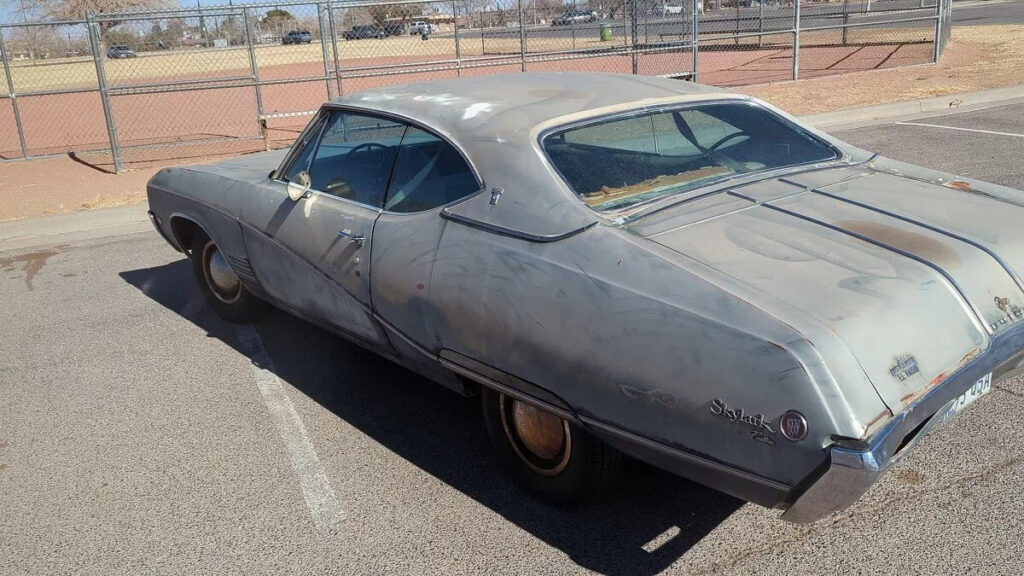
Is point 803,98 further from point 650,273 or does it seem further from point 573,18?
point 650,273

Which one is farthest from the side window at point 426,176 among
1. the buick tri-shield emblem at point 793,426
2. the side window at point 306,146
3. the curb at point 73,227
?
the curb at point 73,227

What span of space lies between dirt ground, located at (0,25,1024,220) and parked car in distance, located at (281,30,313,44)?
4.22 meters

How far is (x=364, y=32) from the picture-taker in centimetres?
1483

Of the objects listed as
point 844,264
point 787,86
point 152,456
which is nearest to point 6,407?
point 152,456

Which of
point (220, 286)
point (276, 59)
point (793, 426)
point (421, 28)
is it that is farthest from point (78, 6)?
point (793, 426)

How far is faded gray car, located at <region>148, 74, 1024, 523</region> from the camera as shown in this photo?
8.33 ft

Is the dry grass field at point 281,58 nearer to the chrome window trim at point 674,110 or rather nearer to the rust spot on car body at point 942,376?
the chrome window trim at point 674,110

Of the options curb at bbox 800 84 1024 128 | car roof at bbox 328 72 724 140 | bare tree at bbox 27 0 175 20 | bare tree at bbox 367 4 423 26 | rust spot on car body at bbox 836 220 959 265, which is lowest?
curb at bbox 800 84 1024 128

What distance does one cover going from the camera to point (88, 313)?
243 inches

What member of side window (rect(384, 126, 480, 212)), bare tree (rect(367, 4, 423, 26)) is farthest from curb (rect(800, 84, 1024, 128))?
side window (rect(384, 126, 480, 212))

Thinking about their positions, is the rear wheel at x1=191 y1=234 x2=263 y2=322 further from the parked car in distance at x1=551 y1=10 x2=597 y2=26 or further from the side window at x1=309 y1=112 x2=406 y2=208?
the parked car in distance at x1=551 y1=10 x2=597 y2=26

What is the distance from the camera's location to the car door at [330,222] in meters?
3.98

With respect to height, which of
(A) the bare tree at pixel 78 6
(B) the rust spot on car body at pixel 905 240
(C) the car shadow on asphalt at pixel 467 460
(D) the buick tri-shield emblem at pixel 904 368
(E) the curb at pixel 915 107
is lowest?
(C) the car shadow on asphalt at pixel 467 460

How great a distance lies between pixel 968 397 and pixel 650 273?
1.03m
